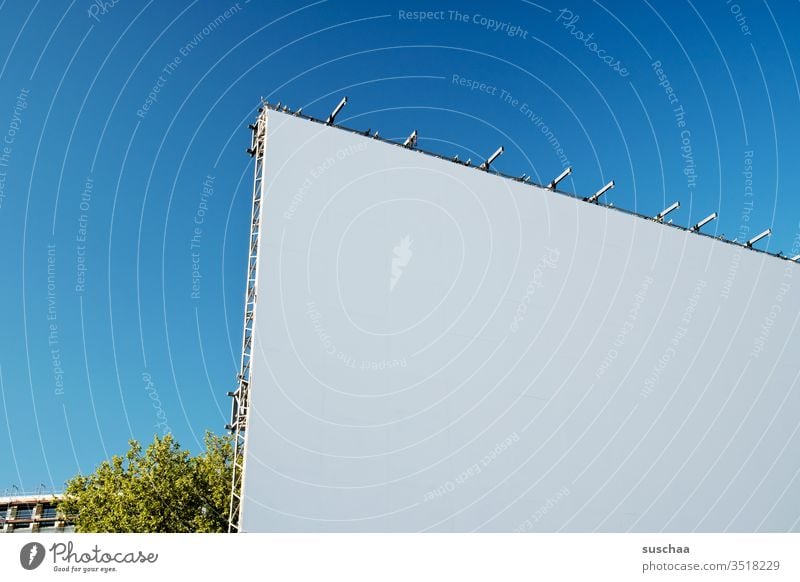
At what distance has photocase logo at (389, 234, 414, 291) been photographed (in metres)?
15.8

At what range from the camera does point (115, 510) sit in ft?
70.5

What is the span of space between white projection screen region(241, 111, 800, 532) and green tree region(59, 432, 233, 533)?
11025 millimetres

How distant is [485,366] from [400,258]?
3.69m

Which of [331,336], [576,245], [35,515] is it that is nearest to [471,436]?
→ [331,336]

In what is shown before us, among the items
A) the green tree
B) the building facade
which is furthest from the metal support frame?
the building facade

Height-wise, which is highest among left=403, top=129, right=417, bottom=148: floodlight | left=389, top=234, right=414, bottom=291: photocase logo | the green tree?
left=403, top=129, right=417, bottom=148: floodlight
